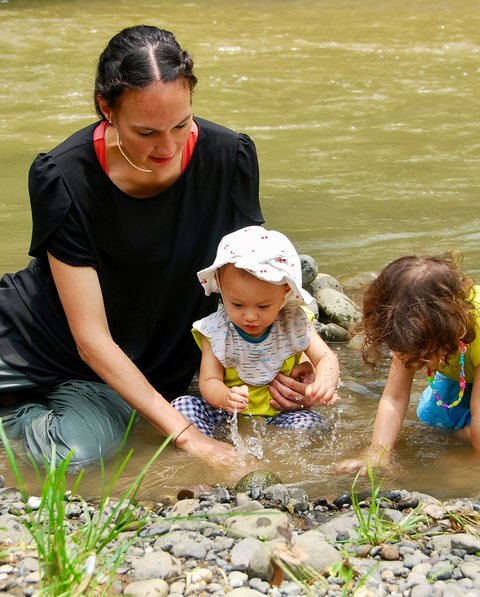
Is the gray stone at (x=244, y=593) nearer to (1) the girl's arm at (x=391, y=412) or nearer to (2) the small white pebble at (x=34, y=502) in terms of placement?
(2) the small white pebble at (x=34, y=502)

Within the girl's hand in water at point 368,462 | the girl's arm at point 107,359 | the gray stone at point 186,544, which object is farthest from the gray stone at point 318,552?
the girl's arm at point 107,359

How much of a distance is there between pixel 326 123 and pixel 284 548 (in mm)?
6886

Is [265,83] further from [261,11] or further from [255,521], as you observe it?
[255,521]

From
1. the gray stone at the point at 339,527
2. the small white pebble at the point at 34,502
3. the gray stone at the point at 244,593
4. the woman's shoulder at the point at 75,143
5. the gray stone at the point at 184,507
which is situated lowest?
the small white pebble at the point at 34,502

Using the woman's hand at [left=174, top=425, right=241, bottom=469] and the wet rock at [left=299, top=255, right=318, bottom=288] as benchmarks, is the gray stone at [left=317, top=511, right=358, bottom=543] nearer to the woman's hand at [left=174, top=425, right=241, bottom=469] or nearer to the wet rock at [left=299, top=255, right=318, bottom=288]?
the woman's hand at [left=174, top=425, right=241, bottom=469]

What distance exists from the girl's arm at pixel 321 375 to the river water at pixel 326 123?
24 centimetres

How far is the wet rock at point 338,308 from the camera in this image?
528 cm

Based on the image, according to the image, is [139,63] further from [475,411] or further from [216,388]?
[475,411]

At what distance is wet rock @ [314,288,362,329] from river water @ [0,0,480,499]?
0.21 meters

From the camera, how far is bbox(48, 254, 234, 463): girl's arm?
381 centimetres

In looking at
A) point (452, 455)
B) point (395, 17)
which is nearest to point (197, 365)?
point (452, 455)

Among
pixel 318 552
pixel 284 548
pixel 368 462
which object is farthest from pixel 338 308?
pixel 284 548

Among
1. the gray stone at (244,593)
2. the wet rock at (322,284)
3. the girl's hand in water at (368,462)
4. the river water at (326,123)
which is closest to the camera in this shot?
the gray stone at (244,593)

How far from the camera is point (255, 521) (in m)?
3.05
